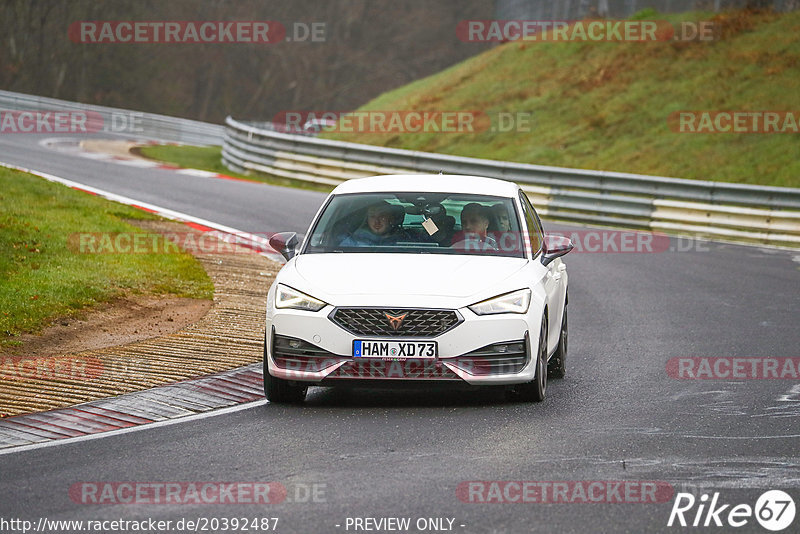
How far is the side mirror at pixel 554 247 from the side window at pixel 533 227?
82 millimetres

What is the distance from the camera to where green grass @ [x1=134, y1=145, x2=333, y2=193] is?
29672 millimetres

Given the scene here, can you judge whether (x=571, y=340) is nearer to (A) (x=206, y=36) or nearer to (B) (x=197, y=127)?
(B) (x=197, y=127)

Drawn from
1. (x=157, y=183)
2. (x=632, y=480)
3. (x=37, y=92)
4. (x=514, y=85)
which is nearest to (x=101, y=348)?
(x=632, y=480)

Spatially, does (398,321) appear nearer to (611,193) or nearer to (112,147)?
(611,193)

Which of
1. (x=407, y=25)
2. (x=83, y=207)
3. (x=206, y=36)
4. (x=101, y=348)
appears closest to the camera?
(x=101, y=348)

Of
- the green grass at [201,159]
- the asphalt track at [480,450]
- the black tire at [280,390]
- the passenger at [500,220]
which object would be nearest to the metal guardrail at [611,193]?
the green grass at [201,159]

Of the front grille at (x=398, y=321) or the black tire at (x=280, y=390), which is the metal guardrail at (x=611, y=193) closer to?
the front grille at (x=398, y=321)

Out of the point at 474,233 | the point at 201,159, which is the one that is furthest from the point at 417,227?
the point at 201,159

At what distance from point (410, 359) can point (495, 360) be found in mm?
604

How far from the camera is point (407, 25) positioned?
260ft

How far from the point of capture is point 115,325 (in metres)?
A: 11.8

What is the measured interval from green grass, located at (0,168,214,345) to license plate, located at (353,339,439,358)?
354 cm

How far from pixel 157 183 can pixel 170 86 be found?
4955 cm

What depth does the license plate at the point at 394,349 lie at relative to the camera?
8484mm
